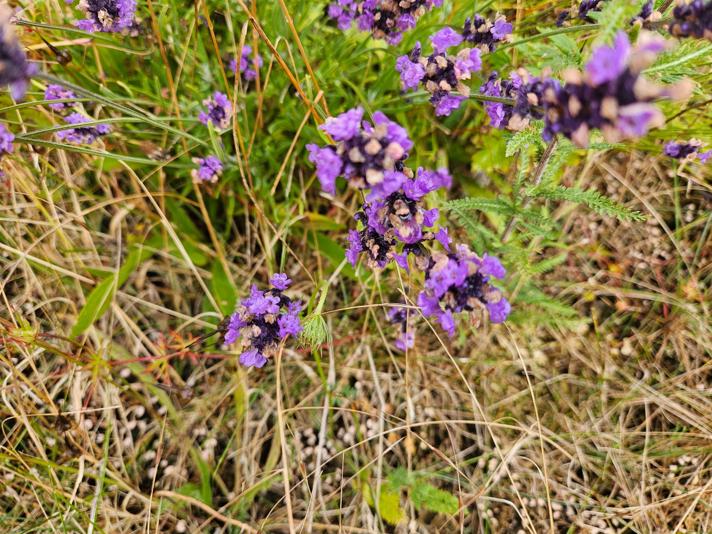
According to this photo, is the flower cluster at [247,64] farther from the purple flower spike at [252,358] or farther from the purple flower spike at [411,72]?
the purple flower spike at [252,358]

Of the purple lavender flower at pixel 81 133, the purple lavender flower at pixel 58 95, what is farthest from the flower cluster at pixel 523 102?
the purple lavender flower at pixel 58 95

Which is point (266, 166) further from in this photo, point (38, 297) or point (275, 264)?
point (38, 297)

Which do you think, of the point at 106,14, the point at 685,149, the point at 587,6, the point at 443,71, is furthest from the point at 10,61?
the point at 685,149

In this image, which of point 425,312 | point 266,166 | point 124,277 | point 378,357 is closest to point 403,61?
point 425,312

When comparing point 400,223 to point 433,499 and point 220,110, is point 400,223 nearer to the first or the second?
point 220,110

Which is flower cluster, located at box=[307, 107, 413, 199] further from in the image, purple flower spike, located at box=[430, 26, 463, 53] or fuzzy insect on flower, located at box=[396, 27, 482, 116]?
purple flower spike, located at box=[430, 26, 463, 53]

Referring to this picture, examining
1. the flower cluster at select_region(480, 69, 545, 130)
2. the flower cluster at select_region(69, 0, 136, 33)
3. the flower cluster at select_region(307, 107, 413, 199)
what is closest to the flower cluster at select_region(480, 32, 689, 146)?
the flower cluster at select_region(480, 69, 545, 130)
